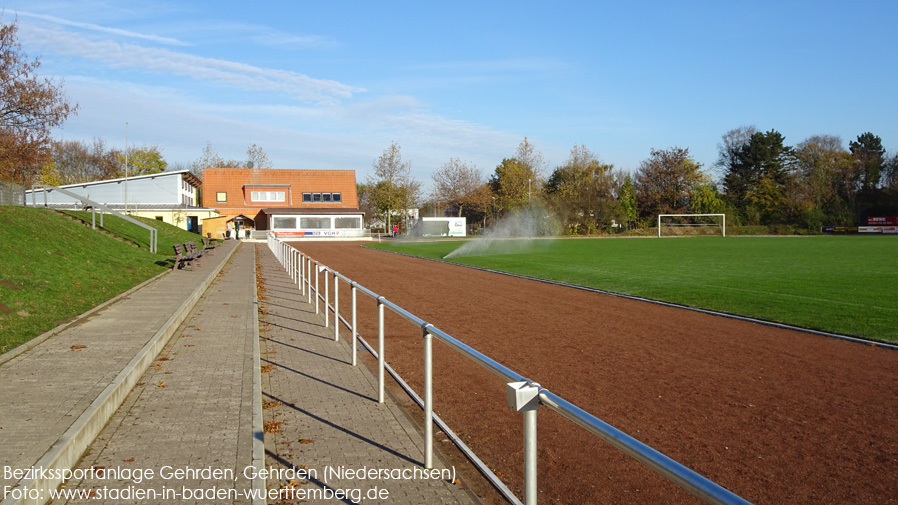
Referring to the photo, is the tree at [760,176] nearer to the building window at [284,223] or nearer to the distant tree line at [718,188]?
the distant tree line at [718,188]

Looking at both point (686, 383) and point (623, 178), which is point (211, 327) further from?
point (623, 178)

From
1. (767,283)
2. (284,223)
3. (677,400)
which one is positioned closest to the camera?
(677,400)

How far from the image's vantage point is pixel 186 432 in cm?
518

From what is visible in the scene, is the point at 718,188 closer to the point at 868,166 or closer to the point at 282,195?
the point at 868,166

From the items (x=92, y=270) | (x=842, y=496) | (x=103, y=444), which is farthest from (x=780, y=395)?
(x=92, y=270)

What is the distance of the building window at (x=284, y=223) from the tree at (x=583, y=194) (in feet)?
96.4

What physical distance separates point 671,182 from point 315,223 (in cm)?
4337

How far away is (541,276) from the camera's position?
21.0 meters

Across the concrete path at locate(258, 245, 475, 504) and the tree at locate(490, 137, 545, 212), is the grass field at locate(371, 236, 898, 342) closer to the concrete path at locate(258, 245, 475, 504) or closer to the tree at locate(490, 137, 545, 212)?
the concrete path at locate(258, 245, 475, 504)

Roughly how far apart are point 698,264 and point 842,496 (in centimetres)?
2214

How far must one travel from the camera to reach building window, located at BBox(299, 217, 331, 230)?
213ft

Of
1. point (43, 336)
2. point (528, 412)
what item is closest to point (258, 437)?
point (528, 412)

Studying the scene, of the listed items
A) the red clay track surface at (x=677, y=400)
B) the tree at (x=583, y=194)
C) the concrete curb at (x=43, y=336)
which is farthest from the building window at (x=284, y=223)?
A: the red clay track surface at (x=677, y=400)

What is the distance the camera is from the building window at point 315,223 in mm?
65062
